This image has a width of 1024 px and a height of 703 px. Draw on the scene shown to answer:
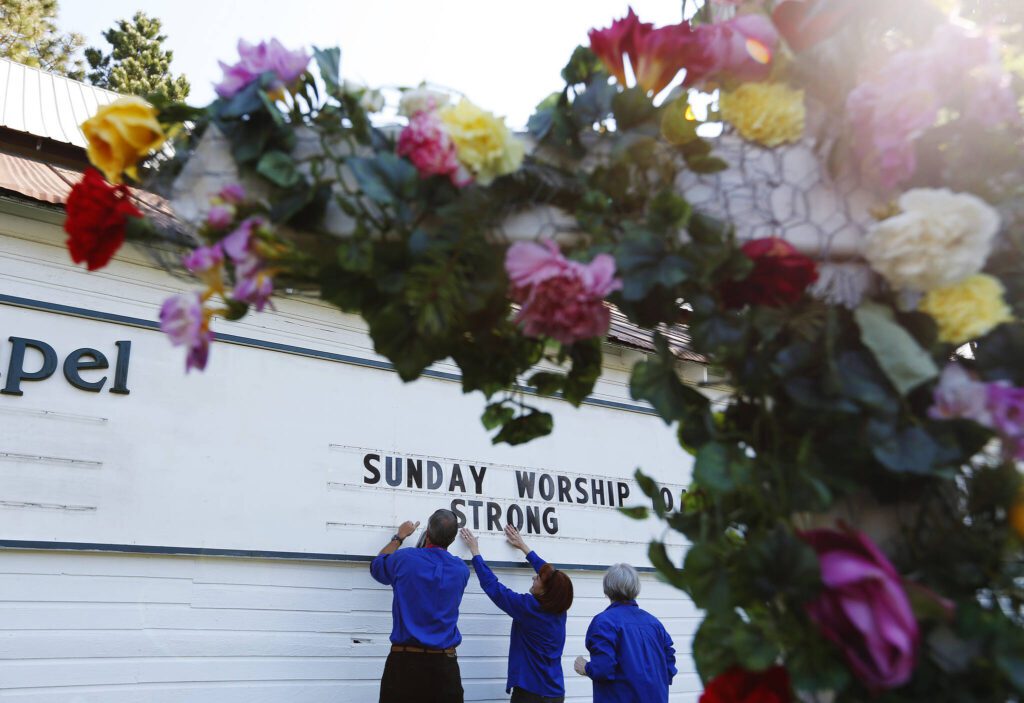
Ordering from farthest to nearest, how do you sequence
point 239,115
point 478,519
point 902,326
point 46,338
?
point 478,519
point 46,338
point 239,115
point 902,326

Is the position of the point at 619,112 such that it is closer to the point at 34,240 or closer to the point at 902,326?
the point at 902,326

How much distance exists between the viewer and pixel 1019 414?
1230 millimetres

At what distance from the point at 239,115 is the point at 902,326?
1080 millimetres

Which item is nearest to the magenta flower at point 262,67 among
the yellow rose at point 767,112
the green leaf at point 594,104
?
the green leaf at point 594,104

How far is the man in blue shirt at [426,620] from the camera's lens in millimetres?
5266

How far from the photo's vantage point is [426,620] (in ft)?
17.6

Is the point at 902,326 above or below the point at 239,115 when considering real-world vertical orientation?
below

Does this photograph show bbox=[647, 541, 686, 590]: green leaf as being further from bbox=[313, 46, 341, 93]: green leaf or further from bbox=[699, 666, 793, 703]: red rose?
bbox=[313, 46, 341, 93]: green leaf

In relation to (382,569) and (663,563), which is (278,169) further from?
(382,569)

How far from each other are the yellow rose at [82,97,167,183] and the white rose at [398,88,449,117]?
15.9 inches

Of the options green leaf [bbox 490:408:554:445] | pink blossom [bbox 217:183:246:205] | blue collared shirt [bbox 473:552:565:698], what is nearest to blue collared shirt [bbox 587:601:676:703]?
blue collared shirt [bbox 473:552:565:698]

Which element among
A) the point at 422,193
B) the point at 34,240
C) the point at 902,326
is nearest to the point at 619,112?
the point at 422,193

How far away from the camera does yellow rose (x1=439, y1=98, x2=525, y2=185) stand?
142 centimetres

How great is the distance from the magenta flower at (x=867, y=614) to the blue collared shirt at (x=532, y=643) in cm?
475
